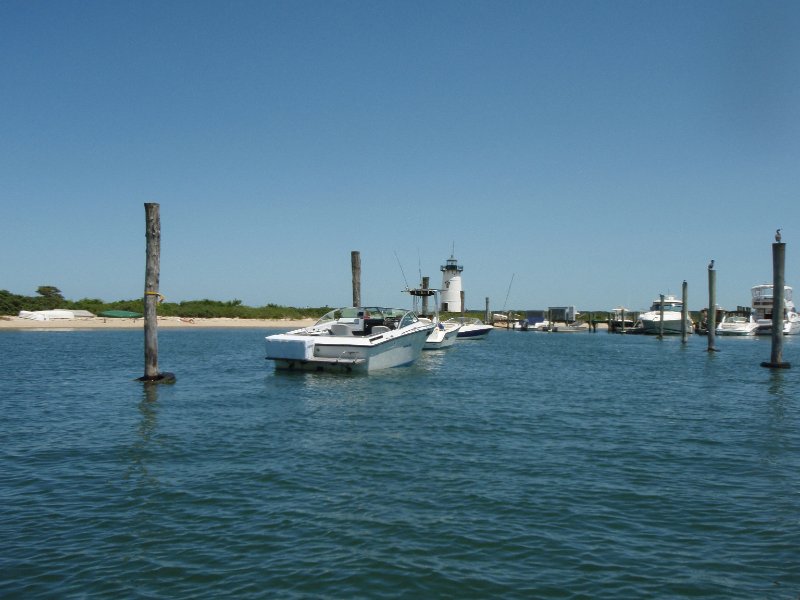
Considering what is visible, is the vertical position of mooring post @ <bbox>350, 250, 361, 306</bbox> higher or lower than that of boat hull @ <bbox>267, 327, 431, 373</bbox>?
higher

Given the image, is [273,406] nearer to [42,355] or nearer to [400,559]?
[400,559]

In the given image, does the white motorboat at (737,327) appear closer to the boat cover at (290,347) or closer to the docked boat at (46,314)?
the boat cover at (290,347)

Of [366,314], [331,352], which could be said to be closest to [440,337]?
[366,314]

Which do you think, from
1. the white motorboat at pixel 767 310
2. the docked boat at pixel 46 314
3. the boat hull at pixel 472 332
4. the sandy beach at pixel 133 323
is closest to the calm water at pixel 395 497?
the boat hull at pixel 472 332

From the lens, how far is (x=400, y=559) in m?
7.11

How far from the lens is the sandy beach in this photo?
71688 millimetres

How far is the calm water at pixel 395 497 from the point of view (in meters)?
6.70

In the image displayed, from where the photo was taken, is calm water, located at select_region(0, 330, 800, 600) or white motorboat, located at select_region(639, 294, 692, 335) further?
white motorboat, located at select_region(639, 294, 692, 335)

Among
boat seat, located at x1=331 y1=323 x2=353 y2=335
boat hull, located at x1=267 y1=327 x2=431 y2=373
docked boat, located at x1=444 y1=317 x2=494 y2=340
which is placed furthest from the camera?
docked boat, located at x1=444 y1=317 x2=494 y2=340

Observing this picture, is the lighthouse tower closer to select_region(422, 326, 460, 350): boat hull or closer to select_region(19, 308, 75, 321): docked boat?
select_region(422, 326, 460, 350): boat hull

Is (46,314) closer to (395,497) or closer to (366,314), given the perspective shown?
(366,314)

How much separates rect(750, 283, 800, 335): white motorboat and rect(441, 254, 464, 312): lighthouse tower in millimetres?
39496

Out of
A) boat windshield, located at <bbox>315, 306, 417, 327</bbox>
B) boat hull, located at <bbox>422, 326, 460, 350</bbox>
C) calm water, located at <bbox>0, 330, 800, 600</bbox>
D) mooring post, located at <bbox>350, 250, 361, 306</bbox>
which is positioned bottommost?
calm water, located at <bbox>0, 330, 800, 600</bbox>

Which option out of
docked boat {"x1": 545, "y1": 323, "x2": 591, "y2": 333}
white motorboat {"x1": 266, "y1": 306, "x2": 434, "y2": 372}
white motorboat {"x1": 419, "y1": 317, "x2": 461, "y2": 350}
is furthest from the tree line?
white motorboat {"x1": 266, "y1": 306, "x2": 434, "y2": 372}
